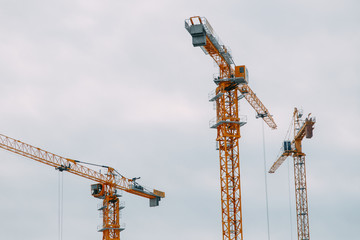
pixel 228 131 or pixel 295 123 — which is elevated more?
pixel 295 123

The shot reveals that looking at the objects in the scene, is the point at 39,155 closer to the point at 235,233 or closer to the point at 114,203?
the point at 114,203

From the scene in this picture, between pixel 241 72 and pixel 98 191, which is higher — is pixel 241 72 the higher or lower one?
the higher one

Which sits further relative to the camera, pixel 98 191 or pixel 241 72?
pixel 98 191

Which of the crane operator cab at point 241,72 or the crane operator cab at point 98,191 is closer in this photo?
the crane operator cab at point 241,72

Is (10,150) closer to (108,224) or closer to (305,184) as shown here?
(108,224)

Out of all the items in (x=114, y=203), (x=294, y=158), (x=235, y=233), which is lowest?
(x=235, y=233)

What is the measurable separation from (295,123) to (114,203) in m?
42.1

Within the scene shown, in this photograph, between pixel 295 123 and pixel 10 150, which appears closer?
pixel 10 150

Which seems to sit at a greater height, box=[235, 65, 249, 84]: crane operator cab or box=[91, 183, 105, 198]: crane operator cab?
box=[235, 65, 249, 84]: crane operator cab

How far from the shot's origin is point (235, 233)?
339 feet

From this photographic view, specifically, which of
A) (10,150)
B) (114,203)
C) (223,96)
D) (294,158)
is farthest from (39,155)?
(294,158)

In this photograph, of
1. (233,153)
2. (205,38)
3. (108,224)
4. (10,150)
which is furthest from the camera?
(108,224)

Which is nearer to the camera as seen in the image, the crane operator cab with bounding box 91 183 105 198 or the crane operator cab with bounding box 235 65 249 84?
the crane operator cab with bounding box 235 65 249 84

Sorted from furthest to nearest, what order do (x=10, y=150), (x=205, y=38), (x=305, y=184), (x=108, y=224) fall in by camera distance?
(x=305, y=184)
(x=108, y=224)
(x=10, y=150)
(x=205, y=38)
